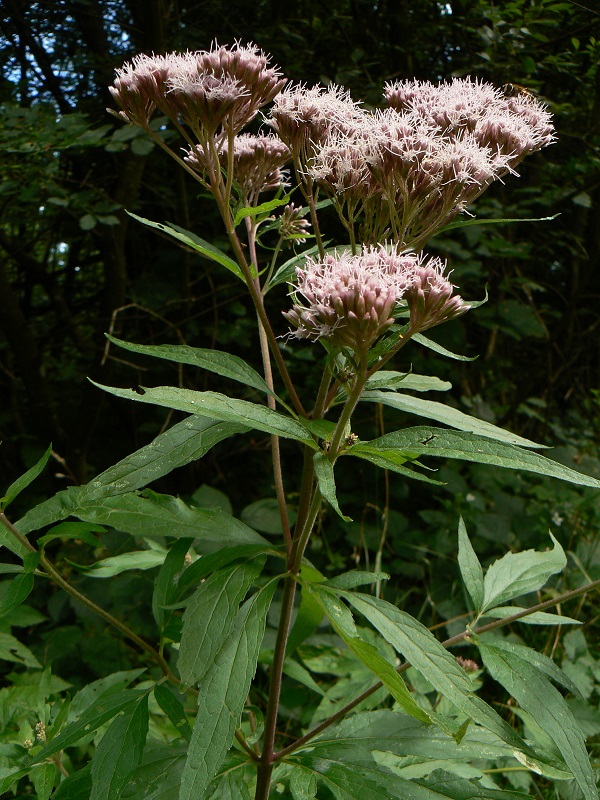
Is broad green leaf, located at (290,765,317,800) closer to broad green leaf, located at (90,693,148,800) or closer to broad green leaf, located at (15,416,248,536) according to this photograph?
broad green leaf, located at (90,693,148,800)

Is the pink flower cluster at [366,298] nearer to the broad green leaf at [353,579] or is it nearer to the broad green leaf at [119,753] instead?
the broad green leaf at [353,579]

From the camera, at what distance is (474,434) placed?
3.37ft

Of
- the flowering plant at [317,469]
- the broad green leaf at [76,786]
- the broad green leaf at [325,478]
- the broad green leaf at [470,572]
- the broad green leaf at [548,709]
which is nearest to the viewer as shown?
the broad green leaf at [325,478]

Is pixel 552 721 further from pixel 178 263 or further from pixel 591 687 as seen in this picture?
pixel 178 263

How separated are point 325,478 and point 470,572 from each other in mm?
598

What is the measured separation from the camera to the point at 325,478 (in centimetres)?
97

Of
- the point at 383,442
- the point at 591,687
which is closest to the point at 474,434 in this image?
the point at 383,442

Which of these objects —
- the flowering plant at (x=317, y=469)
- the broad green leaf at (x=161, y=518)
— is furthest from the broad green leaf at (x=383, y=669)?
the broad green leaf at (x=161, y=518)

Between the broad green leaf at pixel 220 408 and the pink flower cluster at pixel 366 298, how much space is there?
0.49 ft

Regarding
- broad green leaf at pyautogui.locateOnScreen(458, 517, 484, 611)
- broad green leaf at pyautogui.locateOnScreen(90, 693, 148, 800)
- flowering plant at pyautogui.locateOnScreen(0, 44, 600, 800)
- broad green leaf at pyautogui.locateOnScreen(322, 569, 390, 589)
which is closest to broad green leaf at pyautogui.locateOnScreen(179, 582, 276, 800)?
flowering plant at pyautogui.locateOnScreen(0, 44, 600, 800)

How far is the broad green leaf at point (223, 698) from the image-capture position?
0.97 metres

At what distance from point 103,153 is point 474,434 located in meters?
2.94

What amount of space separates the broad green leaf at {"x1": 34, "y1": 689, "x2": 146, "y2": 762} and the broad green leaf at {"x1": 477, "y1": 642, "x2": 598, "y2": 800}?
620mm

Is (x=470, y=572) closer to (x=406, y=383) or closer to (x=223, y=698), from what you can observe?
(x=406, y=383)
